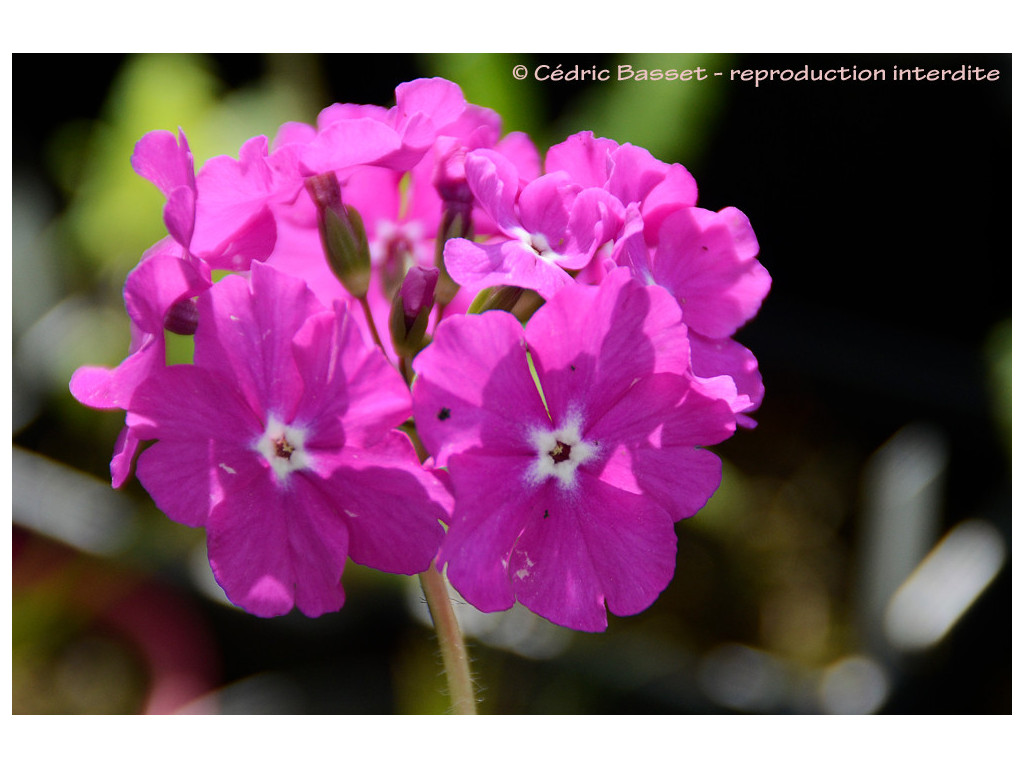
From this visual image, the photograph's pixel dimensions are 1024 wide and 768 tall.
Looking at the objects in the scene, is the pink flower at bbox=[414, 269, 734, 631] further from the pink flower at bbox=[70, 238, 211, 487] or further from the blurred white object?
the blurred white object

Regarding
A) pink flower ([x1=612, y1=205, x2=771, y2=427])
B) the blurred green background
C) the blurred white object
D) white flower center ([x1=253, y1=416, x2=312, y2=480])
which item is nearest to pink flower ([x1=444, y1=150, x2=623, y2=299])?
pink flower ([x1=612, y1=205, x2=771, y2=427])

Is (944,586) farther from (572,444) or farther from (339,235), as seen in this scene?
(339,235)

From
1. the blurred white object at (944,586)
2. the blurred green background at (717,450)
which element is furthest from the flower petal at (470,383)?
the blurred white object at (944,586)

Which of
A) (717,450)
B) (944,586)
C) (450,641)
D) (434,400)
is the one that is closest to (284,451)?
(434,400)

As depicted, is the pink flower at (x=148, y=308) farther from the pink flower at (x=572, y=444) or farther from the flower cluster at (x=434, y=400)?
the pink flower at (x=572, y=444)

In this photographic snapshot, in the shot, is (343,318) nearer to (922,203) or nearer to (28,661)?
(28,661)

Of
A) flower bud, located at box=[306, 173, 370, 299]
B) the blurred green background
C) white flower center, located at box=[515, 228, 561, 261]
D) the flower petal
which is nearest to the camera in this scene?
the flower petal

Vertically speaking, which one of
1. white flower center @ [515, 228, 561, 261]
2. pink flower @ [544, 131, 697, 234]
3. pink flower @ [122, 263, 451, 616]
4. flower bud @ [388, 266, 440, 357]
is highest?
pink flower @ [544, 131, 697, 234]

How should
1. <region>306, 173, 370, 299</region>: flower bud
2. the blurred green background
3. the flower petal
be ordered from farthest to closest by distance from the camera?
1. the blurred green background
2. <region>306, 173, 370, 299</region>: flower bud
3. the flower petal
